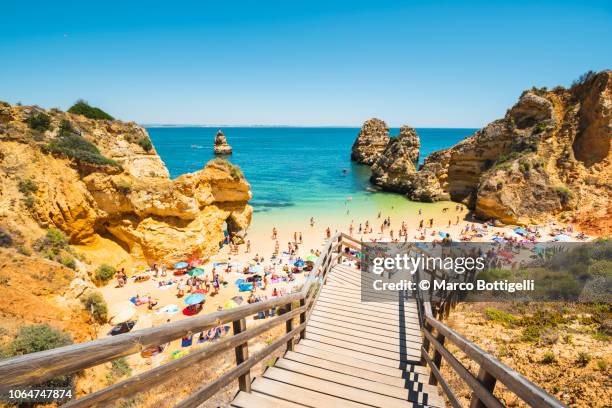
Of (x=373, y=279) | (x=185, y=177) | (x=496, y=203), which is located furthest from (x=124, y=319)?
(x=496, y=203)

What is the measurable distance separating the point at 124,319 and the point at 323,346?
37.7ft

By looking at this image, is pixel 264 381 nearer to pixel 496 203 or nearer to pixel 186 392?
pixel 186 392

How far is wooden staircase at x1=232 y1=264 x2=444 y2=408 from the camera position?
3.43 m

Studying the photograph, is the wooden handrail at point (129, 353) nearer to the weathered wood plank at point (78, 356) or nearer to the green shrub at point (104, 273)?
the weathered wood plank at point (78, 356)

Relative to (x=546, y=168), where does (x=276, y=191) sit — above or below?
below

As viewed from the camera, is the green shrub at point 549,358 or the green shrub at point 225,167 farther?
the green shrub at point 225,167

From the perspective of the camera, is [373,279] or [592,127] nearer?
[373,279]

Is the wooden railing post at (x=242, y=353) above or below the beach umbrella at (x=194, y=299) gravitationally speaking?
above

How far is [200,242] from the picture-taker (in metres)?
19.8

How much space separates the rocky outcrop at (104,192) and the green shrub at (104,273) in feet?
5.11

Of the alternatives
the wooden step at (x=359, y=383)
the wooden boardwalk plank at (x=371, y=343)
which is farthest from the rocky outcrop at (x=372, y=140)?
the wooden step at (x=359, y=383)

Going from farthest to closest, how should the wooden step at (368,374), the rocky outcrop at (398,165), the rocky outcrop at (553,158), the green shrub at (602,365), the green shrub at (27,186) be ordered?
the rocky outcrop at (398,165) → the rocky outcrop at (553,158) → the green shrub at (27,186) → the green shrub at (602,365) → the wooden step at (368,374)

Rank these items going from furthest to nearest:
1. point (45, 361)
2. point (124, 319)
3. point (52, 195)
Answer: point (52, 195) < point (124, 319) < point (45, 361)

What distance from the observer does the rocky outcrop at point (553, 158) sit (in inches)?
1072
